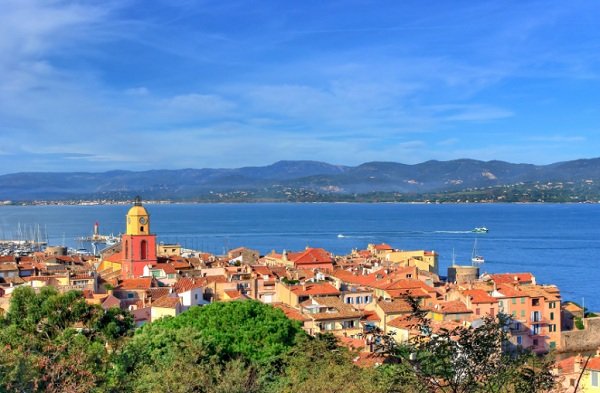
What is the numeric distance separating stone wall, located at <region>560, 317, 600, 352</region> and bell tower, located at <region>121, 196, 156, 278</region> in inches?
998

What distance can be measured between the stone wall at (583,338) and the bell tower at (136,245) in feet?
83.2

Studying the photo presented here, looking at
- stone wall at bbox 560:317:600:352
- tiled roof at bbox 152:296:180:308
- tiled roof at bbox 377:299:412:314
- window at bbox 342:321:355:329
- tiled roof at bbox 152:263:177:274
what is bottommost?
stone wall at bbox 560:317:600:352

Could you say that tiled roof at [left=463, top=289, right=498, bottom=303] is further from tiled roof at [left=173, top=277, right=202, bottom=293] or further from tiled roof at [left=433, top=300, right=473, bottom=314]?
tiled roof at [left=173, top=277, right=202, bottom=293]

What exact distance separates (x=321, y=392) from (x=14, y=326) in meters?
9.62

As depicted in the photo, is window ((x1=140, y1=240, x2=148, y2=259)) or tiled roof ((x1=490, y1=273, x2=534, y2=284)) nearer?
tiled roof ((x1=490, y1=273, x2=534, y2=284))

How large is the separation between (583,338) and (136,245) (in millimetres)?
27048

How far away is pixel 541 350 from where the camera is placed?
35.2 m

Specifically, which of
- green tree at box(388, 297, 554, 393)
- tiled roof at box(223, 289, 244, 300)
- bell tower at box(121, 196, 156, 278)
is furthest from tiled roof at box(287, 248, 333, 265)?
green tree at box(388, 297, 554, 393)

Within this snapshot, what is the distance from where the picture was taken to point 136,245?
45531 mm

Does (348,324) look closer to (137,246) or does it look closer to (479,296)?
(479,296)

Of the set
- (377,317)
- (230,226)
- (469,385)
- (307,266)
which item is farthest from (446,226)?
(469,385)

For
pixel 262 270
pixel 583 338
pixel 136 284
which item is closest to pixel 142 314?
pixel 136 284

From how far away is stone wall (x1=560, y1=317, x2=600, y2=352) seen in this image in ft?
123

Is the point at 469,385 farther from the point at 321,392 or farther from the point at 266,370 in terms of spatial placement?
the point at 266,370
